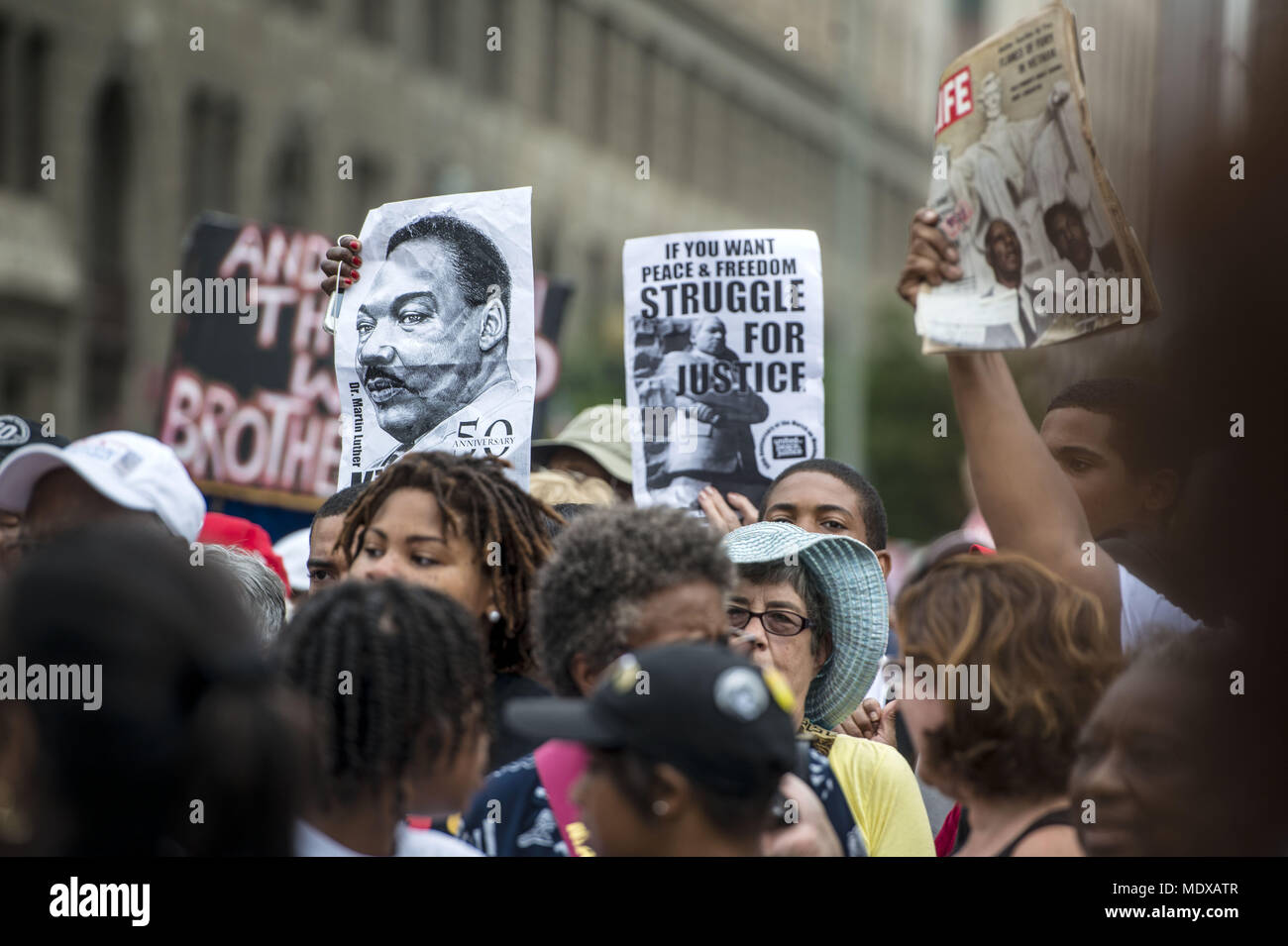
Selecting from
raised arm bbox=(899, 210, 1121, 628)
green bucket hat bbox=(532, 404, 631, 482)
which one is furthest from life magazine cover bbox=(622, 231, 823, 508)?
raised arm bbox=(899, 210, 1121, 628)

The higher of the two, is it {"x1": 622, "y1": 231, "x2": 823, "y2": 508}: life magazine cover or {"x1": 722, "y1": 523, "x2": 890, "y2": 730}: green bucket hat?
{"x1": 622, "y1": 231, "x2": 823, "y2": 508}: life magazine cover

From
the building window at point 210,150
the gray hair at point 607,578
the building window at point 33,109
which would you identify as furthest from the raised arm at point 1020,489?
the building window at point 210,150

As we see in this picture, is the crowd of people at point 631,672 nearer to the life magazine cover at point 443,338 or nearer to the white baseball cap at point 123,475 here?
the white baseball cap at point 123,475

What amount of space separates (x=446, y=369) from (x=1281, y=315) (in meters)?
2.08

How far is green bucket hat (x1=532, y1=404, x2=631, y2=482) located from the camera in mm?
5758

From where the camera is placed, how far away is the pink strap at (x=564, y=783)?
9.26 feet

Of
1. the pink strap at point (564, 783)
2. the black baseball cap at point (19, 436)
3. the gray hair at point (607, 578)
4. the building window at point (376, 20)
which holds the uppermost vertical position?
the building window at point (376, 20)

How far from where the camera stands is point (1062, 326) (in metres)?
3.85

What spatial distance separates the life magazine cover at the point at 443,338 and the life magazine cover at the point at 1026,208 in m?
1.06

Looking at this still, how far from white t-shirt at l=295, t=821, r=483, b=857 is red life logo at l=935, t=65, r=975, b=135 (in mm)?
2079

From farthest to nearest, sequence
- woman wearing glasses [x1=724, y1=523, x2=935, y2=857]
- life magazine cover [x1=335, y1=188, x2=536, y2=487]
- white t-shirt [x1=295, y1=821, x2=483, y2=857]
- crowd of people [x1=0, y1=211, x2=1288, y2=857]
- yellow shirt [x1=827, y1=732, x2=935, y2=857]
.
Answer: life magazine cover [x1=335, y1=188, x2=536, y2=487] < woman wearing glasses [x1=724, y1=523, x2=935, y2=857] < yellow shirt [x1=827, y1=732, x2=935, y2=857] < white t-shirt [x1=295, y1=821, x2=483, y2=857] < crowd of people [x1=0, y1=211, x2=1288, y2=857]

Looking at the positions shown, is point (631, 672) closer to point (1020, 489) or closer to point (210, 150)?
point (1020, 489)

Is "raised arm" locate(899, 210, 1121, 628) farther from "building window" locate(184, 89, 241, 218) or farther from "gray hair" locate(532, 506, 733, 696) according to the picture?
"building window" locate(184, 89, 241, 218)
